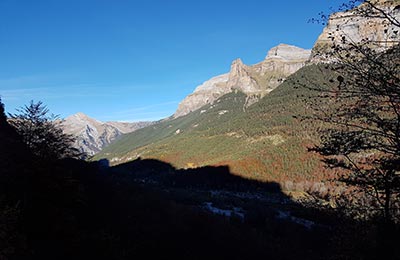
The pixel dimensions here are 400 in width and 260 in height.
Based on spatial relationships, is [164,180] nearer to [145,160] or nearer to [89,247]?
[145,160]

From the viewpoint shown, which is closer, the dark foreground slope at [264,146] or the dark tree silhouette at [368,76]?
the dark tree silhouette at [368,76]

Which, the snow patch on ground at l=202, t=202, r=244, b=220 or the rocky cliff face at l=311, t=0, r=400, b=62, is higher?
the rocky cliff face at l=311, t=0, r=400, b=62

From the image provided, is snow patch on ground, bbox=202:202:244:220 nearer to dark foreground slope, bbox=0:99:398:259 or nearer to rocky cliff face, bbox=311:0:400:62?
dark foreground slope, bbox=0:99:398:259

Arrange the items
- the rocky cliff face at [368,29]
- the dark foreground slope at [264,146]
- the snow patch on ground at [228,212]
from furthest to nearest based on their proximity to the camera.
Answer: the dark foreground slope at [264,146] → the snow patch on ground at [228,212] → the rocky cliff face at [368,29]

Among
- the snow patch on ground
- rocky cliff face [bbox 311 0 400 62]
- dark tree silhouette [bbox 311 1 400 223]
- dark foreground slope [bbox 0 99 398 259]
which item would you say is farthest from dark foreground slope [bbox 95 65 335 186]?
rocky cliff face [bbox 311 0 400 62]

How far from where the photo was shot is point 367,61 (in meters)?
7.11

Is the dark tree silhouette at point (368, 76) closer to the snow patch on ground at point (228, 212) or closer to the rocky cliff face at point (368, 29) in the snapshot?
the rocky cliff face at point (368, 29)

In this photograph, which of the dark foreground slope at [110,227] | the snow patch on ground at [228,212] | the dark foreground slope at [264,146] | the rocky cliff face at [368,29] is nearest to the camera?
the rocky cliff face at [368,29]

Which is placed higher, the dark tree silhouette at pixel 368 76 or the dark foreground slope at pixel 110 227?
the dark tree silhouette at pixel 368 76

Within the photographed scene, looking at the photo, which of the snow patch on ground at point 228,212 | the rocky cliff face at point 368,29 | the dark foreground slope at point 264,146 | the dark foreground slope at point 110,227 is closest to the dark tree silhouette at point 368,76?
the rocky cliff face at point 368,29

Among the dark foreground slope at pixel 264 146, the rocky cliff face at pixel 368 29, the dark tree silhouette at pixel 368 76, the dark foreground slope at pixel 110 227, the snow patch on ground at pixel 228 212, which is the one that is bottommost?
the snow patch on ground at pixel 228 212

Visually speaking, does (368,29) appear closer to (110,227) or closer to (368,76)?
(368,76)

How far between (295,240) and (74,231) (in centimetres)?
2748

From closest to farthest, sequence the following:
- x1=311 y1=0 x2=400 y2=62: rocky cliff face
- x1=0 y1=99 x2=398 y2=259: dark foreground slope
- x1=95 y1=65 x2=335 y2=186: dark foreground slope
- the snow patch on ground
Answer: x1=311 y1=0 x2=400 y2=62: rocky cliff face
x1=0 y1=99 x2=398 y2=259: dark foreground slope
the snow patch on ground
x1=95 y1=65 x2=335 y2=186: dark foreground slope
